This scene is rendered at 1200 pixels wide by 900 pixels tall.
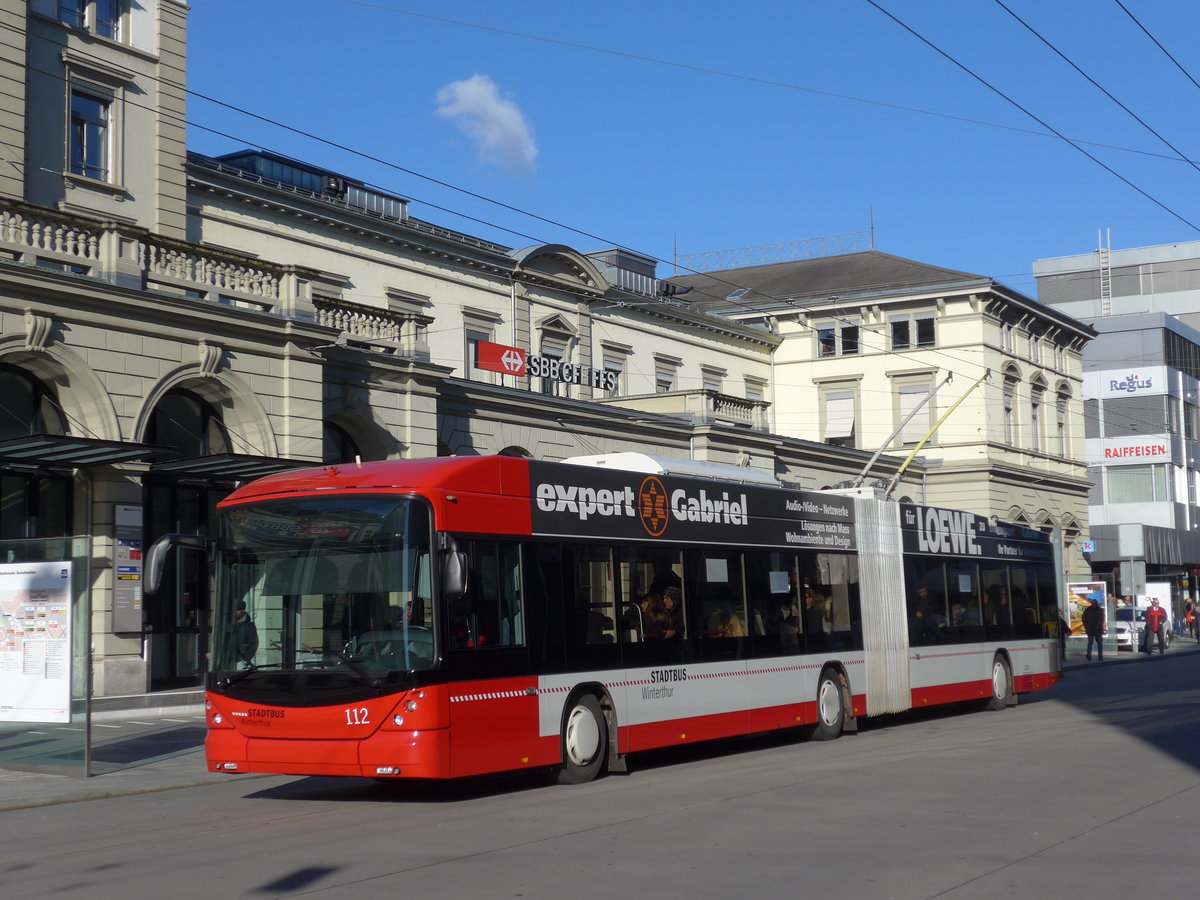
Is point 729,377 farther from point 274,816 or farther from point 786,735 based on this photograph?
point 274,816

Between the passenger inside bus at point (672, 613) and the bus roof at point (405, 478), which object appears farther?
the passenger inside bus at point (672, 613)

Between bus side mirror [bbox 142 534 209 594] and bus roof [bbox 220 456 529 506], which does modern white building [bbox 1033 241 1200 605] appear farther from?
bus side mirror [bbox 142 534 209 594]

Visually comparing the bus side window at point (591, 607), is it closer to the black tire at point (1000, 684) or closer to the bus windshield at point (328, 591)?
the bus windshield at point (328, 591)

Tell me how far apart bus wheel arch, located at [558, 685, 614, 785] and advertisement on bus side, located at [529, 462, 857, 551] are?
1.60m

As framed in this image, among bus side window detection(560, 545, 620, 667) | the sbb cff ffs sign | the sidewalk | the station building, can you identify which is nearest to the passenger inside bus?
bus side window detection(560, 545, 620, 667)

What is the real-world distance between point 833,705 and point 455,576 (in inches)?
319

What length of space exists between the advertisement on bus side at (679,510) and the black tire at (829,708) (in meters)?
1.73

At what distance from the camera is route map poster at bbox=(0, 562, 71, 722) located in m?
14.4

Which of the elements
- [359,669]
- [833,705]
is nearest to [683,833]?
[359,669]

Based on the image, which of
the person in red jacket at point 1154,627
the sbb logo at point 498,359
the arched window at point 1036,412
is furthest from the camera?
the arched window at point 1036,412

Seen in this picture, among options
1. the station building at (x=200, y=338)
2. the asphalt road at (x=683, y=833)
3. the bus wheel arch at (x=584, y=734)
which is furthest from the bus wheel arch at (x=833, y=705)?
the station building at (x=200, y=338)

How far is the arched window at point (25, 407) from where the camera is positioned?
20859 mm

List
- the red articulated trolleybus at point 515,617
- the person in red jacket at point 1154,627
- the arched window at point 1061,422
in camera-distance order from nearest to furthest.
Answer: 1. the red articulated trolleybus at point 515,617
2. the person in red jacket at point 1154,627
3. the arched window at point 1061,422

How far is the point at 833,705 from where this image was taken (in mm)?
18156
